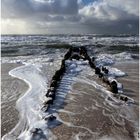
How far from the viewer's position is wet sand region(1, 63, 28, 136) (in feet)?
22.2

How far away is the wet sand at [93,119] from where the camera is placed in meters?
6.09

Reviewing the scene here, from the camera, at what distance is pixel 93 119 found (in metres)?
7.03

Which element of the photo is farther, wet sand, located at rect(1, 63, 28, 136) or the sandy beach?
wet sand, located at rect(1, 63, 28, 136)

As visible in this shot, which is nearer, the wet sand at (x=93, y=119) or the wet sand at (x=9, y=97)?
the wet sand at (x=93, y=119)

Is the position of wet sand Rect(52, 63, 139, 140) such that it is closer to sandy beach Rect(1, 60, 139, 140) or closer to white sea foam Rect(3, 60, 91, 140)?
sandy beach Rect(1, 60, 139, 140)

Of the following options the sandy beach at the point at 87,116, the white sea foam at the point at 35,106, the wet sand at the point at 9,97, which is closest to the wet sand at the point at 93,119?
the sandy beach at the point at 87,116

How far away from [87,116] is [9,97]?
346 centimetres

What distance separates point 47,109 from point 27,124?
1.19 metres

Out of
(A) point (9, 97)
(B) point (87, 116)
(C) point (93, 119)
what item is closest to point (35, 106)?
(A) point (9, 97)

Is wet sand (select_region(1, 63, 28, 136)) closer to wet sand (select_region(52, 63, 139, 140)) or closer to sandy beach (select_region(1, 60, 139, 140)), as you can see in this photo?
sandy beach (select_region(1, 60, 139, 140))

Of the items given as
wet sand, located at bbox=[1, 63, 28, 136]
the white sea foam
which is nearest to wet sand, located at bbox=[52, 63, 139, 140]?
the white sea foam

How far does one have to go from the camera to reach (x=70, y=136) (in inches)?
236

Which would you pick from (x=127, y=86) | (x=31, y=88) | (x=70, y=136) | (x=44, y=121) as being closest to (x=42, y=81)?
(x=31, y=88)

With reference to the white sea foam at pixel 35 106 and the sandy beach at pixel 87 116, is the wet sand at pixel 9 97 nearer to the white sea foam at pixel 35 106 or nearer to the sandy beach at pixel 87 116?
the sandy beach at pixel 87 116
